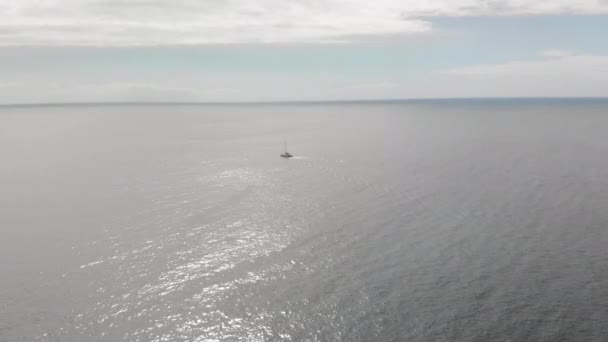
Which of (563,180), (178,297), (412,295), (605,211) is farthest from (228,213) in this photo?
(563,180)

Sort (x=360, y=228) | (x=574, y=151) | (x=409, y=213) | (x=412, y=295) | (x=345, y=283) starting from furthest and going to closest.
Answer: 1. (x=574, y=151)
2. (x=409, y=213)
3. (x=360, y=228)
4. (x=345, y=283)
5. (x=412, y=295)

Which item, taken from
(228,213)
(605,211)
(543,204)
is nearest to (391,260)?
(228,213)

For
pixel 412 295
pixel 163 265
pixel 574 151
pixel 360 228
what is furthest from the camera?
pixel 574 151

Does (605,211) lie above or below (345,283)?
above

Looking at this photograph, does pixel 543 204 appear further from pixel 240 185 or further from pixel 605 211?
pixel 240 185

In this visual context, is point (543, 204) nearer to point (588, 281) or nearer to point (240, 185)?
point (588, 281)

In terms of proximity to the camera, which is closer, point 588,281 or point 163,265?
point 588,281
